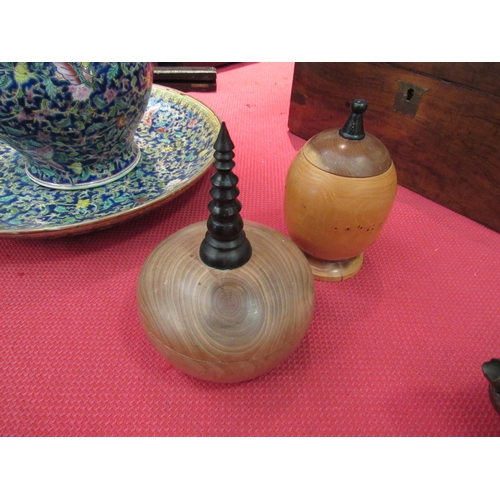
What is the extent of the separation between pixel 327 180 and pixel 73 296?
0.42m

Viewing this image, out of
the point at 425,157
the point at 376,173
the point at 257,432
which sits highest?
the point at 376,173

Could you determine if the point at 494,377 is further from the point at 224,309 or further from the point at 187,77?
the point at 187,77

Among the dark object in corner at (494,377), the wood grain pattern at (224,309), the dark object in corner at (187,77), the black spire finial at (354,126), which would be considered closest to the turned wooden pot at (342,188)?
the black spire finial at (354,126)

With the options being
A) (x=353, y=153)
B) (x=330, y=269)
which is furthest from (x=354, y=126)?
(x=330, y=269)

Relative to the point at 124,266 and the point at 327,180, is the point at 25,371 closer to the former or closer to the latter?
the point at 124,266

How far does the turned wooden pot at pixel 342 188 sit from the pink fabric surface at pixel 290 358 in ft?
0.39

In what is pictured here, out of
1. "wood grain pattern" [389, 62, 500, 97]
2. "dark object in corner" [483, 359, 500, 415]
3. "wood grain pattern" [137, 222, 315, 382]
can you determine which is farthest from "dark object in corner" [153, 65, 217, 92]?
"dark object in corner" [483, 359, 500, 415]

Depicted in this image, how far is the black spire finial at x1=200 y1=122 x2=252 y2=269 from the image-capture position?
377 millimetres

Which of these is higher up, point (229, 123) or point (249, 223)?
point (249, 223)

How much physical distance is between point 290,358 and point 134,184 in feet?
1.40

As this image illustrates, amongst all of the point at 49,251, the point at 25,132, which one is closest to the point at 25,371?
the point at 49,251

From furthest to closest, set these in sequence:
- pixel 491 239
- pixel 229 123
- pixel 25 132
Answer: pixel 229 123 → pixel 491 239 → pixel 25 132

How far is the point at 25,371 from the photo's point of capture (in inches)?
20.0

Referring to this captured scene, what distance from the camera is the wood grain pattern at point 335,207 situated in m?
0.50
